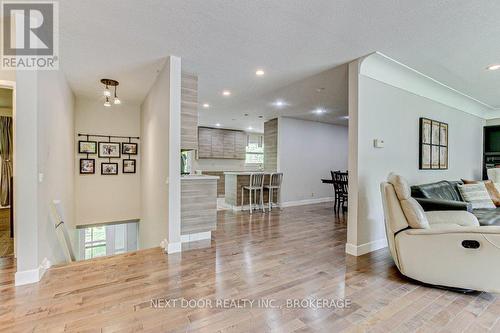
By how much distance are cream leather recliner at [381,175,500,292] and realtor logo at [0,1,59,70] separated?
378 cm

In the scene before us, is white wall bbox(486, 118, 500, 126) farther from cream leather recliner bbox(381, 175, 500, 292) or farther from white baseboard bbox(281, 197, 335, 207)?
cream leather recliner bbox(381, 175, 500, 292)

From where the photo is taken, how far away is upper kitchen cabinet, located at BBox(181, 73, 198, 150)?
3.42 meters

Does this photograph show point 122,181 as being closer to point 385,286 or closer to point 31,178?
point 31,178

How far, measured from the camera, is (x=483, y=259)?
2.03 meters

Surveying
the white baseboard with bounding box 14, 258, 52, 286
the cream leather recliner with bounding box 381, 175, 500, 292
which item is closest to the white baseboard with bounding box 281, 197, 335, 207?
the cream leather recliner with bounding box 381, 175, 500, 292

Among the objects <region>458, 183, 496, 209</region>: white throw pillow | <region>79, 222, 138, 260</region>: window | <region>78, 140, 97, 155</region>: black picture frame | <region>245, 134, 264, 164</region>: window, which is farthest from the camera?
<region>245, 134, 264, 164</region>: window

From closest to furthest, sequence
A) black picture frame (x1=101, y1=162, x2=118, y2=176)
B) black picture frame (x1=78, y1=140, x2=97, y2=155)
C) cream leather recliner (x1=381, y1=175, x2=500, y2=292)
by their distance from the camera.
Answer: cream leather recliner (x1=381, y1=175, x2=500, y2=292)
black picture frame (x1=78, y1=140, x2=97, y2=155)
black picture frame (x1=101, y1=162, x2=118, y2=176)

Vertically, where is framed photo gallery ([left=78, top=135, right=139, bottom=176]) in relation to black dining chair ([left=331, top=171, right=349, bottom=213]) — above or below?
above

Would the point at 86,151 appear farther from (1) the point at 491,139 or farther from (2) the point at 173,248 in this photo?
(1) the point at 491,139

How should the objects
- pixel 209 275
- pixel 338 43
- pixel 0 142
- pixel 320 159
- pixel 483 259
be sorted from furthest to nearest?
pixel 320 159 → pixel 0 142 → pixel 338 43 → pixel 209 275 → pixel 483 259

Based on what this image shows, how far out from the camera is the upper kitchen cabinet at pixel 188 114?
3418 mm

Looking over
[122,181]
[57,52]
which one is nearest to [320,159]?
[122,181]

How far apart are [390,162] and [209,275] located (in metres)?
2.96

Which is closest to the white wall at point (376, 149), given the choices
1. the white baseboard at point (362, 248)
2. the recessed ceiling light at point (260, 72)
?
the white baseboard at point (362, 248)
